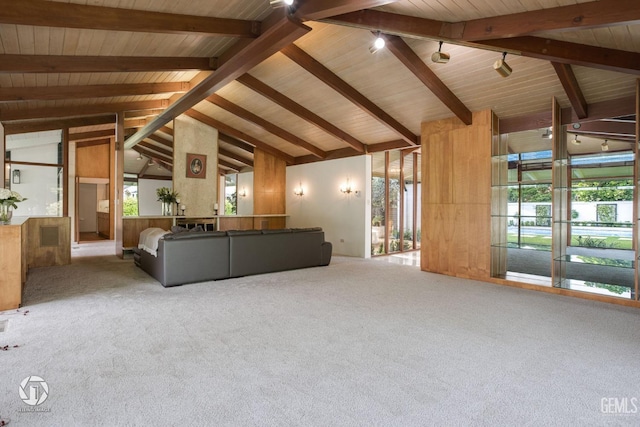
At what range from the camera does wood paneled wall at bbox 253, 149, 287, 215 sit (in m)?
10.5

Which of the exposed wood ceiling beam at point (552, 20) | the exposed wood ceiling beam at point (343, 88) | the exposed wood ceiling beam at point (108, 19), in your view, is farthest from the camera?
the exposed wood ceiling beam at point (343, 88)

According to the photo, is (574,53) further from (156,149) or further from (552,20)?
(156,149)

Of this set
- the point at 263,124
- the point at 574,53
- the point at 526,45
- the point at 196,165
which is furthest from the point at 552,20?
the point at 196,165

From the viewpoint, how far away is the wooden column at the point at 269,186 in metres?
10.5

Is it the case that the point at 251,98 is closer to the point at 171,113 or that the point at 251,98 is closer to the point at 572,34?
the point at 171,113

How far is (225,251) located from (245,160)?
5938 mm

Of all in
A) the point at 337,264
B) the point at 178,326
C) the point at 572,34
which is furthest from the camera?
the point at 337,264

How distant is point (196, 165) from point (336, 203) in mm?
4099

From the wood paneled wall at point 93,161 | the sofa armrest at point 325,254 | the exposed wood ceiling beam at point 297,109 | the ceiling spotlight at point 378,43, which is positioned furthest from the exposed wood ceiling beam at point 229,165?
the ceiling spotlight at point 378,43

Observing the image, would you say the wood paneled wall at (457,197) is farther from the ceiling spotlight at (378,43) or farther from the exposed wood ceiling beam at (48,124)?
the exposed wood ceiling beam at (48,124)

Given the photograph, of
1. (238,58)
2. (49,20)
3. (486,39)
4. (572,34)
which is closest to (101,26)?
(49,20)

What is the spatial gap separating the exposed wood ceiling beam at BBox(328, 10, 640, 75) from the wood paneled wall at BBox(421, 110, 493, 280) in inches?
76.9

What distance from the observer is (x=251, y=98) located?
7.70 metres

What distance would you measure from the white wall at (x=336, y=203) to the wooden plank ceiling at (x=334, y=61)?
33.0 inches
